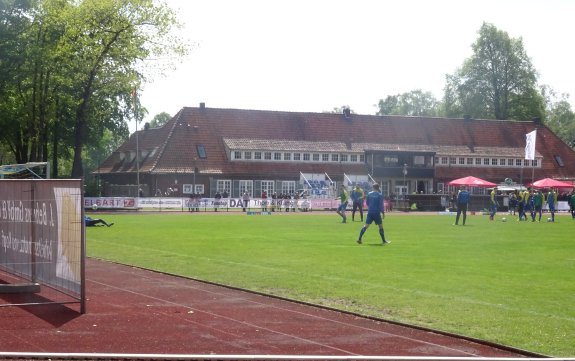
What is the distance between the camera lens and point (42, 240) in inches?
556

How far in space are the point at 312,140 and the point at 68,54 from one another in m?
33.0

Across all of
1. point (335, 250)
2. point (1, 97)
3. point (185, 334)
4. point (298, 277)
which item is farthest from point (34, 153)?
point (185, 334)

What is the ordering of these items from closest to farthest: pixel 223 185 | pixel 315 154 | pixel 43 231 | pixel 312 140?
pixel 43 231 < pixel 223 185 < pixel 315 154 < pixel 312 140

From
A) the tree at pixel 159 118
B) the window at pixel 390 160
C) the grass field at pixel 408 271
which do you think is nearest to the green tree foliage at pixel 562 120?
the window at pixel 390 160

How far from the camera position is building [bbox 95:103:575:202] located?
7831 cm

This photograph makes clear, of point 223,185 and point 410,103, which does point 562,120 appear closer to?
point 410,103

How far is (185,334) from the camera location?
33.8ft

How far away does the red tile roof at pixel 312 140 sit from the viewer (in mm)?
79750

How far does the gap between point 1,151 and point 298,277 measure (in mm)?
73860

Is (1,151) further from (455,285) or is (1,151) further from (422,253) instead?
(455,285)

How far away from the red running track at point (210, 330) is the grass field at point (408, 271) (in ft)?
2.33

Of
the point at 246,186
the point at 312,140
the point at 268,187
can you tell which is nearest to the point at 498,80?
the point at 312,140

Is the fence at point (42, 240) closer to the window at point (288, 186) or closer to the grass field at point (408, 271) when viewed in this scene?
the grass field at point (408, 271)

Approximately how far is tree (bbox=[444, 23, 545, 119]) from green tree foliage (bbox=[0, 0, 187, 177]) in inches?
2127
